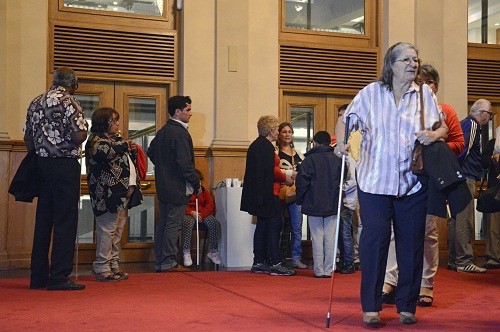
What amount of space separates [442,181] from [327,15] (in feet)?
20.9

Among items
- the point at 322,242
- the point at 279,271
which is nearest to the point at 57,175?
the point at 279,271

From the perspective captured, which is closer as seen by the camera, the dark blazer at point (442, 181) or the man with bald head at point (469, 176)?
the dark blazer at point (442, 181)

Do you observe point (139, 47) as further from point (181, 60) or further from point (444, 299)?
point (444, 299)

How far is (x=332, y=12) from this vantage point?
1052 centimetres

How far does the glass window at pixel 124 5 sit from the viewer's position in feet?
30.7

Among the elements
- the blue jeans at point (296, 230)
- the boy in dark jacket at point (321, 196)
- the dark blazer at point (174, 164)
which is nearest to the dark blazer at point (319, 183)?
the boy in dark jacket at point (321, 196)

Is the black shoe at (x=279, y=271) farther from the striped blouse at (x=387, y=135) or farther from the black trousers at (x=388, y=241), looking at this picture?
the striped blouse at (x=387, y=135)

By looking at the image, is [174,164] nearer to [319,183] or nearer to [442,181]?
[319,183]

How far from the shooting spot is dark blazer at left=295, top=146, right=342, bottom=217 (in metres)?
7.64

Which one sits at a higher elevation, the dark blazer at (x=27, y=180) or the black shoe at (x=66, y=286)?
the dark blazer at (x=27, y=180)

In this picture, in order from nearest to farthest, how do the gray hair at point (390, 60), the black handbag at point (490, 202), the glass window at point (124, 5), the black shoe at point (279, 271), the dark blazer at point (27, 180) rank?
the gray hair at point (390, 60), the dark blazer at point (27, 180), the black handbag at point (490, 202), the black shoe at point (279, 271), the glass window at point (124, 5)

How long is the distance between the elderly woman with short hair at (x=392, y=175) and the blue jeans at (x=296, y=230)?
3.98 meters

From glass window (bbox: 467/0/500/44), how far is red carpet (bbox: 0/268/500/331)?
4.74 meters

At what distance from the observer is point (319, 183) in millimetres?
7758
